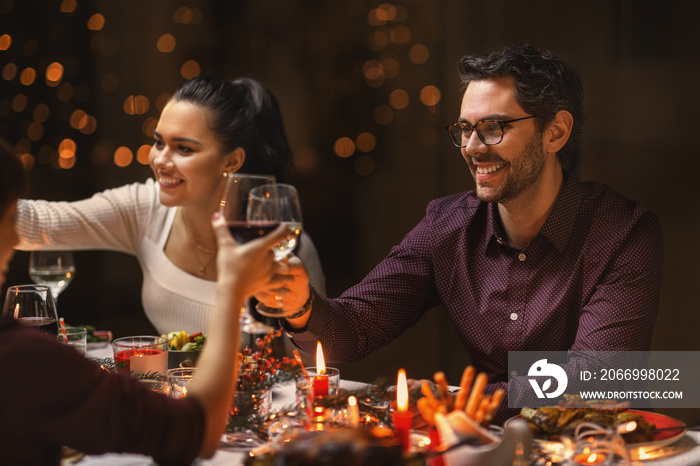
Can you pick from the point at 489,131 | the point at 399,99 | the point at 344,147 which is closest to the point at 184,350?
the point at 489,131

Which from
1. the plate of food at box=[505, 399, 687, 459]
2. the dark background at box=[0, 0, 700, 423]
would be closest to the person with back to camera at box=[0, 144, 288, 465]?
the plate of food at box=[505, 399, 687, 459]

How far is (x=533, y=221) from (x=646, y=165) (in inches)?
60.0

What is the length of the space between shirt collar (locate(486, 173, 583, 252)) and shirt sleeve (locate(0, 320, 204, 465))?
4.39ft

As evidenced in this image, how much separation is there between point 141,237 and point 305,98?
1.51 meters

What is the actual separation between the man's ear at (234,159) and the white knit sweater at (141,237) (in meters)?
0.30

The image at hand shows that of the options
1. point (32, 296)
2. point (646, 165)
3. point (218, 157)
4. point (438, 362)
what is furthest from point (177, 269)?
point (646, 165)

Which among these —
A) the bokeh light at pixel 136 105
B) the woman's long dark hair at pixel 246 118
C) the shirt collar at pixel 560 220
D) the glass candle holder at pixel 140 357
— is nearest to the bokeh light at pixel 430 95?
the woman's long dark hair at pixel 246 118

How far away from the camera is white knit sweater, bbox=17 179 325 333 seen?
8.84 ft

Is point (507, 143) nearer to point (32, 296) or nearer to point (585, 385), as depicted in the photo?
point (585, 385)

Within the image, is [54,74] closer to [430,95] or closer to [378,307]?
[430,95]

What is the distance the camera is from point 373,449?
2.69 feet

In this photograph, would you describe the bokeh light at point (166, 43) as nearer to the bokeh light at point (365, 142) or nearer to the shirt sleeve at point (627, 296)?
the bokeh light at point (365, 142)

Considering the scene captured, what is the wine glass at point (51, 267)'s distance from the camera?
7.62ft

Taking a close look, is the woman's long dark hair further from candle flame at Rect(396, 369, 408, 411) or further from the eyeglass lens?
candle flame at Rect(396, 369, 408, 411)
